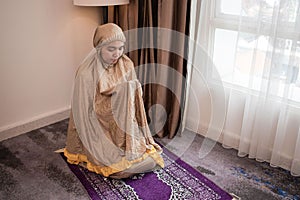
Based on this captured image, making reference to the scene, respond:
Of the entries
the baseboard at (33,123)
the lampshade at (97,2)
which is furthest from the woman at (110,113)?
the baseboard at (33,123)

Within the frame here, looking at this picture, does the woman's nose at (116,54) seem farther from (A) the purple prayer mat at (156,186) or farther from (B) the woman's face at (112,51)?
(A) the purple prayer mat at (156,186)

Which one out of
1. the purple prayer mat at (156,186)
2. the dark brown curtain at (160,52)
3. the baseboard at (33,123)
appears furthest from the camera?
the baseboard at (33,123)

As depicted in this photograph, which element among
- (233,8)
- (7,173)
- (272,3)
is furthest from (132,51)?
(7,173)

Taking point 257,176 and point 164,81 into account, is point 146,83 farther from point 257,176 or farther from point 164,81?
point 257,176

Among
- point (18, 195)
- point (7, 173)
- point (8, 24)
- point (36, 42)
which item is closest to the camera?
point (18, 195)

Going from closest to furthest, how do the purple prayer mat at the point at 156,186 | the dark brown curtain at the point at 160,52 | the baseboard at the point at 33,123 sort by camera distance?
the purple prayer mat at the point at 156,186 < the dark brown curtain at the point at 160,52 < the baseboard at the point at 33,123

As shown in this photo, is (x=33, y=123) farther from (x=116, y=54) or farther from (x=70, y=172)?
(x=116, y=54)

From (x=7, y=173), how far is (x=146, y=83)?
1.19 metres

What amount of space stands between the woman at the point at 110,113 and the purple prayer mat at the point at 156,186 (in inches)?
2.1

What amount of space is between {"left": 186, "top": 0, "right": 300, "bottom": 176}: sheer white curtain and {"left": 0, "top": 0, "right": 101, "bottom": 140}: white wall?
1027mm

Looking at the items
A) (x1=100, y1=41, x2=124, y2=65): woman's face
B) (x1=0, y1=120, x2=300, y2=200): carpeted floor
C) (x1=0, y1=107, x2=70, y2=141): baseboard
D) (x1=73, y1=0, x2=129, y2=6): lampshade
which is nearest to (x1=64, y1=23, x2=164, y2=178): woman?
(x1=100, y1=41, x2=124, y2=65): woman's face

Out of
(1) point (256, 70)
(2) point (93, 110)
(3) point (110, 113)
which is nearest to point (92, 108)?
(2) point (93, 110)

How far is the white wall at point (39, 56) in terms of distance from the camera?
7.77 ft

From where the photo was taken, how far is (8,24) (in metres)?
2.31
